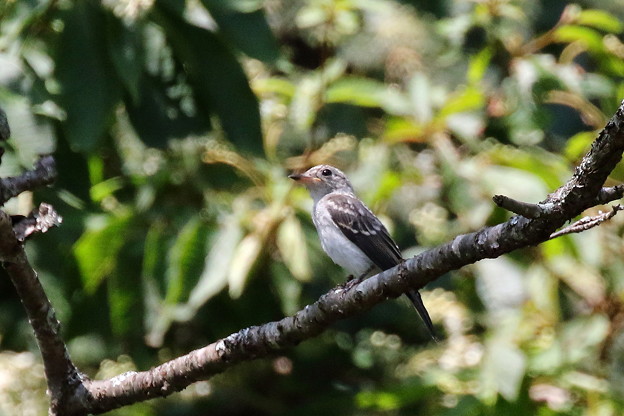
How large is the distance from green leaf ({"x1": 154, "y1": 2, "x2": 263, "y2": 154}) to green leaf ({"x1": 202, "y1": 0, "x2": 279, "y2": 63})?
0.39 ft

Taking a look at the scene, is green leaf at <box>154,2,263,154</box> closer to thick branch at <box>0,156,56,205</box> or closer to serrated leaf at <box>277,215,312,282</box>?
serrated leaf at <box>277,215,312,282</box>

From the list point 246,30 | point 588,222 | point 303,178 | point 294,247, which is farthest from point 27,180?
point 303,178

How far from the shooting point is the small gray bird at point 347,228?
480cm

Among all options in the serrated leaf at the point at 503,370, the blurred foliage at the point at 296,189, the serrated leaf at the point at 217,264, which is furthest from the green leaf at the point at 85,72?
the serrated leaf at the point at 503,370

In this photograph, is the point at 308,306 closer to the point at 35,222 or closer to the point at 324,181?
the point at 35,222

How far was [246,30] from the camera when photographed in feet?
14.3

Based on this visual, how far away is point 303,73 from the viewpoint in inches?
246

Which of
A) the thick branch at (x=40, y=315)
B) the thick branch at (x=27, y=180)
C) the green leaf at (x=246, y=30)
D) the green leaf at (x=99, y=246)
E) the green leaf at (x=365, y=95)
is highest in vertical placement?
the green leaf at (x=365, y=95)

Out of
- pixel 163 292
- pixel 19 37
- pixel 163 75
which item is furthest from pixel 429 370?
pixel 19 37

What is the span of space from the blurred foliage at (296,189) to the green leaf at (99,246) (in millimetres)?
12

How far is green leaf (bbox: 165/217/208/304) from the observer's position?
4.70m

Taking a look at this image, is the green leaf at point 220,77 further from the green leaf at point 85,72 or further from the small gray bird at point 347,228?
the small gray bird at point 347,228

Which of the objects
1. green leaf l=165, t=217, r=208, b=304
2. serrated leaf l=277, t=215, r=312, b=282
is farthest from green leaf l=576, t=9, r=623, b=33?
green leaf l=165, t=217, r=208, b=304

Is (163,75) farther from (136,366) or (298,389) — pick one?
(298,389)
